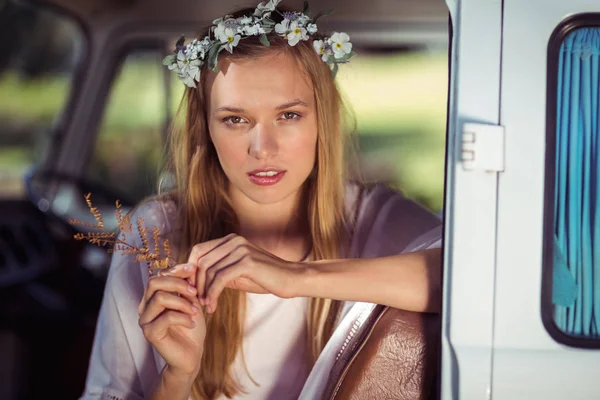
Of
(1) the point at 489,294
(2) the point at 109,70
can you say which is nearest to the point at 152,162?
(2) the point at 109,70

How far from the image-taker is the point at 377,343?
172 centimetres

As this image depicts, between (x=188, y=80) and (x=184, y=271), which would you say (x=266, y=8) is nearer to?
(x=188, y=80)

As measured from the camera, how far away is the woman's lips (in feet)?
6.97

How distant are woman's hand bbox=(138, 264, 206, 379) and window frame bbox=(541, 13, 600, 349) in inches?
29.4

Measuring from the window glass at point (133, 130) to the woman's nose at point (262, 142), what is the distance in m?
1.10

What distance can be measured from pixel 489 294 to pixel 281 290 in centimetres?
45

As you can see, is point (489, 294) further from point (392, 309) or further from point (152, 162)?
point (152, 162)

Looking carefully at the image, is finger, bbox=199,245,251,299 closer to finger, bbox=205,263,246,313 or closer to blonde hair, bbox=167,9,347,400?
finger, bbox=205,263,246,313

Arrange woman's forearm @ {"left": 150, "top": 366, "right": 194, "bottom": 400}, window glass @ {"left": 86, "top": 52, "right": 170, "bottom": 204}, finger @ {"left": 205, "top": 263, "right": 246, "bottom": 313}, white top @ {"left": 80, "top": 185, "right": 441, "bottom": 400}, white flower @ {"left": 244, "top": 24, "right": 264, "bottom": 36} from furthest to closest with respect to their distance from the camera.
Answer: window glass @ {"left": 86, "top": 52, "right": 170, "bottom": 204}, white top @ {"left": 80, "top": 185, "right": 441, "bottom": 400}, white flower @ {"left": 244, "top": 24, "right": 264, "bottom": 36}, woman's forearm @ {"left": 150, "top": 366, "right": 194, "bottom": 400}, finger @ {"left": 205, "top": 263, "right": 246, "bottom": 313}

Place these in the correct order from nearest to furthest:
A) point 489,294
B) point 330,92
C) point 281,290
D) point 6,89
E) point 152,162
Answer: point 489,294, point 281,290, point 330,92, point 152,162, point 6,89

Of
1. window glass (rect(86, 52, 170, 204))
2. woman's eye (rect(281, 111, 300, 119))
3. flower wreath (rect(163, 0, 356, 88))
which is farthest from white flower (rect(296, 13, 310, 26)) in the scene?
window glass (rect(86, 52, 170, 204))

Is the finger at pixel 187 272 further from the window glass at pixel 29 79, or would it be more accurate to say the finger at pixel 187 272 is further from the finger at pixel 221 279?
the window glass at pixel 29 79

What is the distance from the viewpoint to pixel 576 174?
61.2 inches

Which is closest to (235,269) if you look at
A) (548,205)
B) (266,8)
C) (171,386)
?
(171,386)
